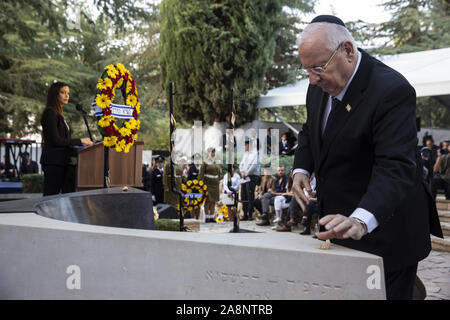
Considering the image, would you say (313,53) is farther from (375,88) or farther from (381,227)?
(381,227)

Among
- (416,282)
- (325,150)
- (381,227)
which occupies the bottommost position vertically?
(416,282)

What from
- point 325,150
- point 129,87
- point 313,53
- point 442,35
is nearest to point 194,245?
point 325,150

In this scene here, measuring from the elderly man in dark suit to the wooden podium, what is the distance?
189 inches

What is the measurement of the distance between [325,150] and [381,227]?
352 mm

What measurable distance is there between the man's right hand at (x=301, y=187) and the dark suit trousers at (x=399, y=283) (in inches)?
16.6

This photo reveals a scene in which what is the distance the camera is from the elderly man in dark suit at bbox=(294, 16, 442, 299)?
1.58 meters

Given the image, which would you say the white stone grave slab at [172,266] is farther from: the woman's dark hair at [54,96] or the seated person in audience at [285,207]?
the seated person in audience at [285,207]

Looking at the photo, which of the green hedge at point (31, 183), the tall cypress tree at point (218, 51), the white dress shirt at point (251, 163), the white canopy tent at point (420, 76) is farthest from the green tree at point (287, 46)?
the green hedge at point (31, 183)

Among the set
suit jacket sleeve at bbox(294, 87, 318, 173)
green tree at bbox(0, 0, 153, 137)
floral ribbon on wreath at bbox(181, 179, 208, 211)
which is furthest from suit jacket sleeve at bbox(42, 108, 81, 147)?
green tree at bbox(0, 0, 153, 137)

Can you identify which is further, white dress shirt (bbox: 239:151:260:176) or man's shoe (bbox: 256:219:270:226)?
white dress shirt (bbox: 239:151:260:176)

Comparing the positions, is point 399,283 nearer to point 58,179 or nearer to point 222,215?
point 58,179

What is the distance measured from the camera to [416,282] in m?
2.10

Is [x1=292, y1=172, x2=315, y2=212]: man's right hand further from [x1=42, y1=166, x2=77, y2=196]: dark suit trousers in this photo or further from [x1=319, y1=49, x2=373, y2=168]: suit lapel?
[x1=42, y1=166, x2=77, y2=196]: dark suit trousers
